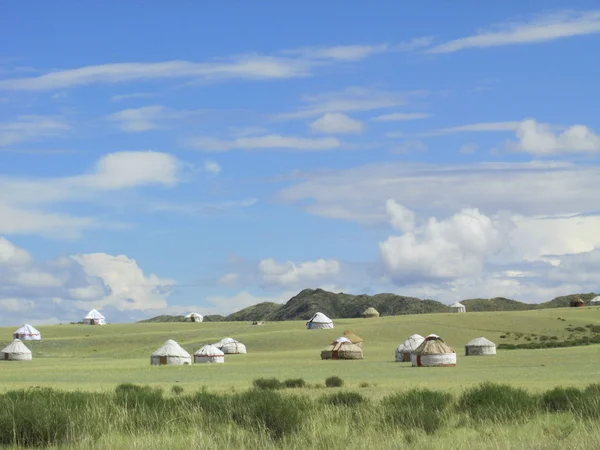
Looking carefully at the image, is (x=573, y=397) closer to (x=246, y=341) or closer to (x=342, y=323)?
(x=246, y=341)

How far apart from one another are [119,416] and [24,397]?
11.3ft

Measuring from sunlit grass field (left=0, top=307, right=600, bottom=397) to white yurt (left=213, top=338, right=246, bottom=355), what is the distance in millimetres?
1691

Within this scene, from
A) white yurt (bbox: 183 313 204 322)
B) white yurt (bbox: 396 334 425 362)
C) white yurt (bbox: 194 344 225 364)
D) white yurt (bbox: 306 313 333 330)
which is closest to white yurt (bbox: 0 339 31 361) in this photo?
white yurt (bbox: 194 344 225 364)

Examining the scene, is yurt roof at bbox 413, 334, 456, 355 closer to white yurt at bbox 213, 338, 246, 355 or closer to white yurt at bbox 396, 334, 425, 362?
white yurt at bbox 396, 334, 425, 362

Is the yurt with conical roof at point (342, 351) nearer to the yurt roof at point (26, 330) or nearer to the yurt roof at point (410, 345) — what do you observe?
the yurt roof at point (410, 345)

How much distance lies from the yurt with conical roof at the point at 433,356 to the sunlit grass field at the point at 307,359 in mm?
1019

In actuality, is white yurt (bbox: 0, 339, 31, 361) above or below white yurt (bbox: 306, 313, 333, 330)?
below

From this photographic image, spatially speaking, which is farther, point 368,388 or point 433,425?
point 368,388

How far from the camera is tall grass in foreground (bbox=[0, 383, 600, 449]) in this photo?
1509 centimetres

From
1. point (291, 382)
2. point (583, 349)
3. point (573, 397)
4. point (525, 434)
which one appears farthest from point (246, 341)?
point (525, 434)

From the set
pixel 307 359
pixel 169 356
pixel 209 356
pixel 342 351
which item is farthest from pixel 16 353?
pixel 342 351

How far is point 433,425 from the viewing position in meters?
18.4

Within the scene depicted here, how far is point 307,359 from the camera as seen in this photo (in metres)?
71.0

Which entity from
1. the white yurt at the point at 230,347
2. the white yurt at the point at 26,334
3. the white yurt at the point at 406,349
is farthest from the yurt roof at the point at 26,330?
the white yurt at the point at 406,349
